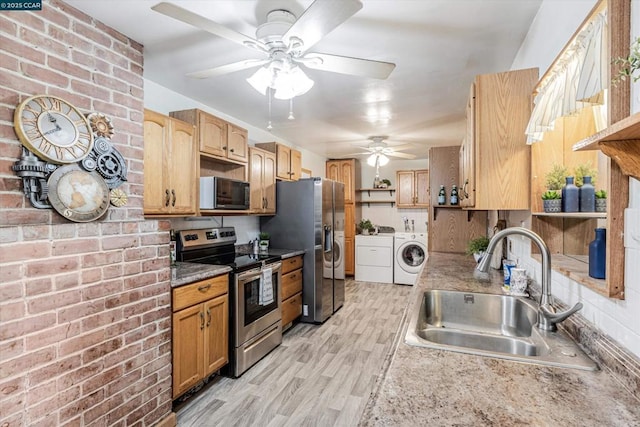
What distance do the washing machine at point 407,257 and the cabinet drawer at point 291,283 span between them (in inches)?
96.3

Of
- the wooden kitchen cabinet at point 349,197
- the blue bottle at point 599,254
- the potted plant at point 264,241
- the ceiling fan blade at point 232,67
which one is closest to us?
the blue bottle at point 599,254

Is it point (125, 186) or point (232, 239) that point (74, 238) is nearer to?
point (125, 186)

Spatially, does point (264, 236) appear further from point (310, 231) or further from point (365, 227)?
point (365, 227)

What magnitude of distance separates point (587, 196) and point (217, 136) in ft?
8.79

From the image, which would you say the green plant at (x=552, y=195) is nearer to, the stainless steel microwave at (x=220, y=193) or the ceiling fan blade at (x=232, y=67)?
the ceiling fan blade at (x=232, y=67)

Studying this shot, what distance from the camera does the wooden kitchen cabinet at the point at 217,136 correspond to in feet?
8.74

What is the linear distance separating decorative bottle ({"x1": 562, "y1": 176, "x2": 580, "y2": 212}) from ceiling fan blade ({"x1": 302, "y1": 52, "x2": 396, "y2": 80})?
3.34ft

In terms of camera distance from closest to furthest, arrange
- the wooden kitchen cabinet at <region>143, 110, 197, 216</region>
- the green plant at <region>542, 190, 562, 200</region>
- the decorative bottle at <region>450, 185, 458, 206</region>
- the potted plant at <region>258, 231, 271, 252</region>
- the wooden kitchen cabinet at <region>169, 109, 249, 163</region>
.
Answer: the green plant at <region>542, 190, 562, 200</region>, the wooden kitchen cabinet at <region>143, 110, 197, 216</region>, the wooden kitchen cabinet at <region>169, 109, 249, 163</region>, the potted plant at <region>258, 231, 271, 252</region>, the decorative bottle at <region>450, 185, 458, 206</region>

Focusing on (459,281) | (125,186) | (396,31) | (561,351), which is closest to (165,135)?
(125,186)

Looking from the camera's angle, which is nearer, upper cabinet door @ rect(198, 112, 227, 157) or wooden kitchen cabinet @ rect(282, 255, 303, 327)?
upper cabinet door @ rect(198, 112, 227, 157)

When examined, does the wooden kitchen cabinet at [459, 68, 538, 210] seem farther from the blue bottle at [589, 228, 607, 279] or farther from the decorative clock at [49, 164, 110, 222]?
the decorative clock at [49, 164, 110, 222]

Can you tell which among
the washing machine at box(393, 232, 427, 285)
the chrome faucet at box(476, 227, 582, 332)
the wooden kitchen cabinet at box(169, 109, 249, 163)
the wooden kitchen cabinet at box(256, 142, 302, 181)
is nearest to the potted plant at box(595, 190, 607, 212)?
the chrome faucet at box(476, 227, 582, 332)

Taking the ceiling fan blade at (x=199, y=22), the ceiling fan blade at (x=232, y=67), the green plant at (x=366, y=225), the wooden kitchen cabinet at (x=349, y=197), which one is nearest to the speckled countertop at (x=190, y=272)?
the ceiling fan blade at (x=232, y=67)

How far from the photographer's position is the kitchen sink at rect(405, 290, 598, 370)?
998 millimetres
